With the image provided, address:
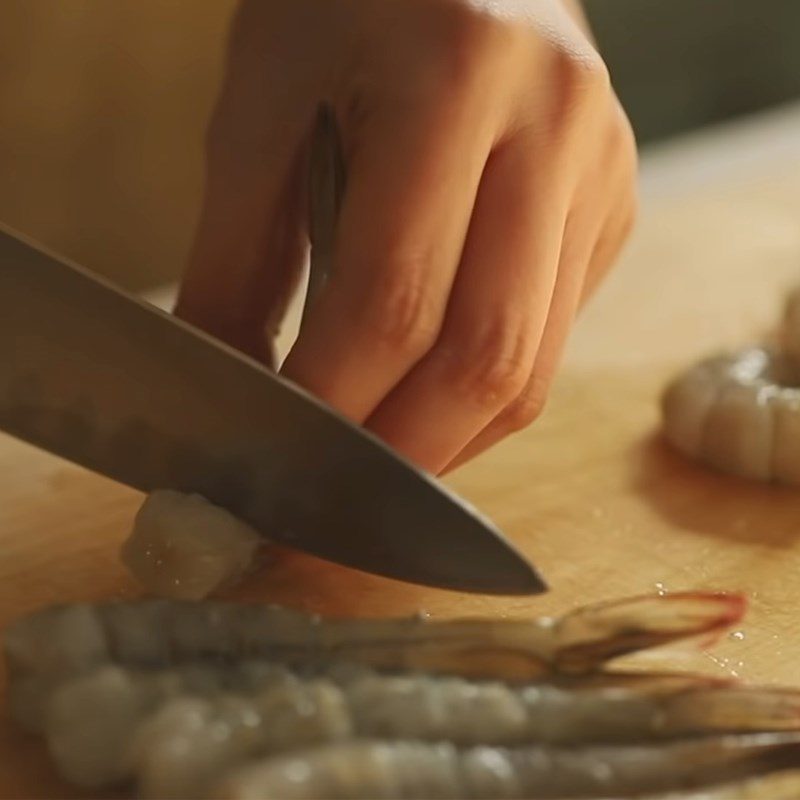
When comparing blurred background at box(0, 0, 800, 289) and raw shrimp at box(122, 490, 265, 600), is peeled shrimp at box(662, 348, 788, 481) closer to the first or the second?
raw shrimp at box(122, 490, 265, 600)

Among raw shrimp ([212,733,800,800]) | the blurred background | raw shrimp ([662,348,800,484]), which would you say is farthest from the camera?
the blurred background

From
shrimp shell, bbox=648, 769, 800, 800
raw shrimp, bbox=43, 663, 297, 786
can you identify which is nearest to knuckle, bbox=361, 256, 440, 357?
raw shrimp, bbox=43, 663, 297, 786

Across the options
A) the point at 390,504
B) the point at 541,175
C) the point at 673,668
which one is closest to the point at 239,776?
the point at 390,504

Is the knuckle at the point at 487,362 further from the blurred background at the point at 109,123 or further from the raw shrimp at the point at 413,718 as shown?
the blurred background at the point at 109,123

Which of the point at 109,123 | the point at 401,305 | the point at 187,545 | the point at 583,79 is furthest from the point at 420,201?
the point at 109,123

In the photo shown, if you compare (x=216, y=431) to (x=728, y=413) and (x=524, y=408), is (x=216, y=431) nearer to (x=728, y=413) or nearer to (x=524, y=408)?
(x=524, y=408)

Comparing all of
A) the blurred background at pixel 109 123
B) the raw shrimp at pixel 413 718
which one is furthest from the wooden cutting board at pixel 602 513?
the blurred background at pixel 109 123
